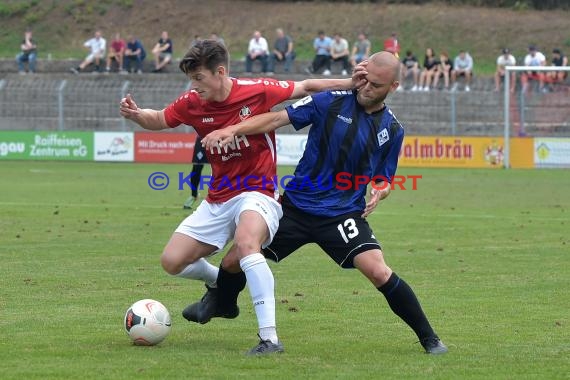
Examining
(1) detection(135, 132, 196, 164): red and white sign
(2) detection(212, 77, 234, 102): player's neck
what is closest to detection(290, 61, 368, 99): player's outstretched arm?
(2) detection(212, 77, 234, 102): player's neck

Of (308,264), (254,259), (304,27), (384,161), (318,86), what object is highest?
(304,27)

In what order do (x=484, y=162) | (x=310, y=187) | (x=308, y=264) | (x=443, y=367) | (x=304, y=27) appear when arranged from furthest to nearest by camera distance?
1. (x=304, y=27)
2. (x=484, y=162)
3. (x=308, y=264)
4. (x=310, y=187)
5. (x=443, y=367)

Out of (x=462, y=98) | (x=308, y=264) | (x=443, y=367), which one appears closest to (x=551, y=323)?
(x=443, y=367)

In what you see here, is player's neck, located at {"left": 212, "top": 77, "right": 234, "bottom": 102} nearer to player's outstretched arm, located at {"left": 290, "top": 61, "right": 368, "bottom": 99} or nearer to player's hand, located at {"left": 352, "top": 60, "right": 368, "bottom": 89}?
player's outstretched arm, located at {"left": 290, "top": 61, "right": 368, "bottom": 99}

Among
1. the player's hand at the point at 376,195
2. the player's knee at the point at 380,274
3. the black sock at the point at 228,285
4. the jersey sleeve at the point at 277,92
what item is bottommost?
the black sock at the point at 228,285

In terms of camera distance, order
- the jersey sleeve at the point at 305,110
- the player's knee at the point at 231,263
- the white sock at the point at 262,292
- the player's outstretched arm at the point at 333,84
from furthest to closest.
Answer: the player's knee at the point at 231,263 → the jersey sleeve at the point at 305,110 → the player's outstretched arm at the point at 333,84 → the white sock at the point at 262,292

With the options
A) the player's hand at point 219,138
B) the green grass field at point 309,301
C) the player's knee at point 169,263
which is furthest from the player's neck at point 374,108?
the player's knee at point 169,263

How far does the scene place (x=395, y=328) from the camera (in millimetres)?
8438

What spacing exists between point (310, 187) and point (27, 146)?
29.6 meters

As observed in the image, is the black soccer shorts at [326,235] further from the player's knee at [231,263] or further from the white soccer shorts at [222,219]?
the player's knee at [231,263]

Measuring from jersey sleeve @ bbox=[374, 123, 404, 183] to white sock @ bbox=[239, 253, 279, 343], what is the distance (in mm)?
1080

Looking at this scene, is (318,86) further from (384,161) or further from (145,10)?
(145,10)

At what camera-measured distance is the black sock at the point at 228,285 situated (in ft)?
26.7

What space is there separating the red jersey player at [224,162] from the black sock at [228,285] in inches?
0.4
